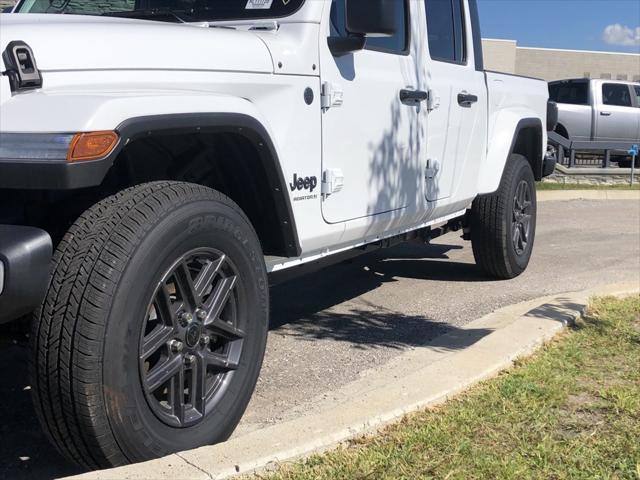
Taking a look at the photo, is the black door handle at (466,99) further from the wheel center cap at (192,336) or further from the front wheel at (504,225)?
the wheel center cap at (192,336)

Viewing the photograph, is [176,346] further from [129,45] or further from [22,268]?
[129,45]

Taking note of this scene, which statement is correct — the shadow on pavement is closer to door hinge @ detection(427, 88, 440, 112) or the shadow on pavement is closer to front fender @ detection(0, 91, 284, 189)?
front fender @ detection(0, 91, 284, 189)

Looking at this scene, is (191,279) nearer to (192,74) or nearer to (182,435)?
(182,435)

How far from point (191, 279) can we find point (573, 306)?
296 cm

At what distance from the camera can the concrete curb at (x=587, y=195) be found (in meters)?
12.2

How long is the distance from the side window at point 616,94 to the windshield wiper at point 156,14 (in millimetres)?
16767

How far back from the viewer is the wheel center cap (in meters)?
2.91

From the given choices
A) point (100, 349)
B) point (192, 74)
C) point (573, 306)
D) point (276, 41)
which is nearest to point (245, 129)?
point (192, 74)

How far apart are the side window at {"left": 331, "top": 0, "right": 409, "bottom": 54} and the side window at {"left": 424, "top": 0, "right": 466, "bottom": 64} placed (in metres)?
0.36

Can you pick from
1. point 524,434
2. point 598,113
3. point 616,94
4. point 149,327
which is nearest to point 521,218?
point 524,434

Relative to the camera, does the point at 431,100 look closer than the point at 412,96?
No

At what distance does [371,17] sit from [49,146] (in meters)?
1.70

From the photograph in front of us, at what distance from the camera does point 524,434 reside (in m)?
3.16

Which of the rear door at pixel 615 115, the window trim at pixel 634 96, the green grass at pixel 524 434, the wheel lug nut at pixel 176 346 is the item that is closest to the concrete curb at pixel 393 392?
the green grass at pixel 524 434
